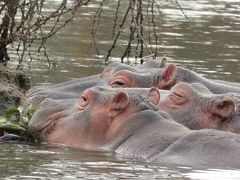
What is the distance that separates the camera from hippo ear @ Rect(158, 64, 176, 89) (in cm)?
914

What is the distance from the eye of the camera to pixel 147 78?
9.06 meters

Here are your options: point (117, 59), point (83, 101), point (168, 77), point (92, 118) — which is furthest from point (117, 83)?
point (117, 59)

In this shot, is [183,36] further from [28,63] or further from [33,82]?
[33,82]

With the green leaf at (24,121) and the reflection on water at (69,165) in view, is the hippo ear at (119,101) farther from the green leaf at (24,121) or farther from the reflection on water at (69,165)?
the green leaf at (24,121)

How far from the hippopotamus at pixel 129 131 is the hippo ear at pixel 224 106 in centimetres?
52

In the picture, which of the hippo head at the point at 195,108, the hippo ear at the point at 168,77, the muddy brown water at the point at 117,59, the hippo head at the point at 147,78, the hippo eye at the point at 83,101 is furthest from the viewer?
the hippo ear at the point at 168,77

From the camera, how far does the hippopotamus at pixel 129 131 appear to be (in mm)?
6625

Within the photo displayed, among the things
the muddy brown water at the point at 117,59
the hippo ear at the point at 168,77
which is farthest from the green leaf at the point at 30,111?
the hippo ear at the point at 168,77

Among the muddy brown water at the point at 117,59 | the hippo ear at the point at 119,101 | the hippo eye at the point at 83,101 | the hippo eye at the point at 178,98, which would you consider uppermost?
the hippo ear at the point at 119,101

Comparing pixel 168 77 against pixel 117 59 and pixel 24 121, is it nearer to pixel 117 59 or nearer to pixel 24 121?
pixel 24 121

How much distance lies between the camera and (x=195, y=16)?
21297mm

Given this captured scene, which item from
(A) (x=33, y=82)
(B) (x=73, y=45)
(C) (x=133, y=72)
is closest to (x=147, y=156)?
(C) (x=133, y=72)

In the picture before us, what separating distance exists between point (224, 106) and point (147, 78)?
1.46m

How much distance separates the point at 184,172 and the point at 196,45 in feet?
33.0
